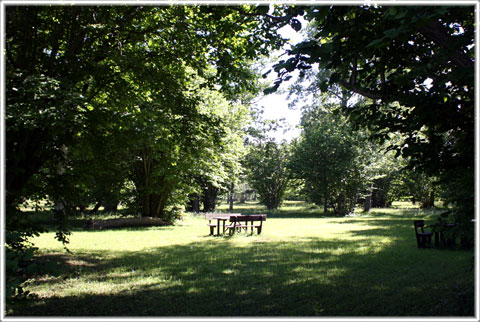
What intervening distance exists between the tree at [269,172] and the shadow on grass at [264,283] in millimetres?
25105

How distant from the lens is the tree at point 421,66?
3795 millimetres

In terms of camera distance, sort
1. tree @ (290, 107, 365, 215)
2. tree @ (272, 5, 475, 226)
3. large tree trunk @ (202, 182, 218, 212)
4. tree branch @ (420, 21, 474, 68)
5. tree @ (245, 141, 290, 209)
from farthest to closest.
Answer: tree @ (245, 141, 290, 209), large tree trunk @ (202, 182, 218, 212), tree @ (290, 107, 365, 215), tree branch @ (420, 21, 474, 68), tree @ (272, 5, 475, 226)

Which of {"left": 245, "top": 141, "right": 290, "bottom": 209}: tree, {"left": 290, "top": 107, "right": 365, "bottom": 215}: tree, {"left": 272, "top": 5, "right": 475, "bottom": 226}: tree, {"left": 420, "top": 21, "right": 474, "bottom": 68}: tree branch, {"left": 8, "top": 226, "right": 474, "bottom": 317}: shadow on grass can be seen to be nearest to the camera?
{"left": 272, "top": 5, "right": 475, "bottom": 226}: tree

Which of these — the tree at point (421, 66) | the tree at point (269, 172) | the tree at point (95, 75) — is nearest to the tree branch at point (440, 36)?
the tree at point (421, 66)

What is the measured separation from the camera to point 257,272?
23.7 feet

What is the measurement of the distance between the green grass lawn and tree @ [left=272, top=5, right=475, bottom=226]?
1559mm

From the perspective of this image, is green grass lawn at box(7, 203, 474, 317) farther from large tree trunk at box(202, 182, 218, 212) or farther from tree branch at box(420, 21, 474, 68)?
large tree trunk at box(202, 182, 218, 212)

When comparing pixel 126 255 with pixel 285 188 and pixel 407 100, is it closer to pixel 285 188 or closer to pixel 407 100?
pixel 407 100

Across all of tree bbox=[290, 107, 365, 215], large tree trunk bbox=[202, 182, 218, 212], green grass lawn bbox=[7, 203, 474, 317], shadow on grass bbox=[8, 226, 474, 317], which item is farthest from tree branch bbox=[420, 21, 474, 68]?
large tree trunk bbox=[202, 182, 218, 212]

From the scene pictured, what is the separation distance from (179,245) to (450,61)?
30.3ft

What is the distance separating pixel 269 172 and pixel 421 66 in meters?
30.9

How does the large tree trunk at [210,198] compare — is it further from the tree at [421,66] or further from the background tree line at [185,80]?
the tree at [421,66]

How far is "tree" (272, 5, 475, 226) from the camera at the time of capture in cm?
379

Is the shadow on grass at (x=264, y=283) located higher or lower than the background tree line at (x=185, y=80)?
lower
